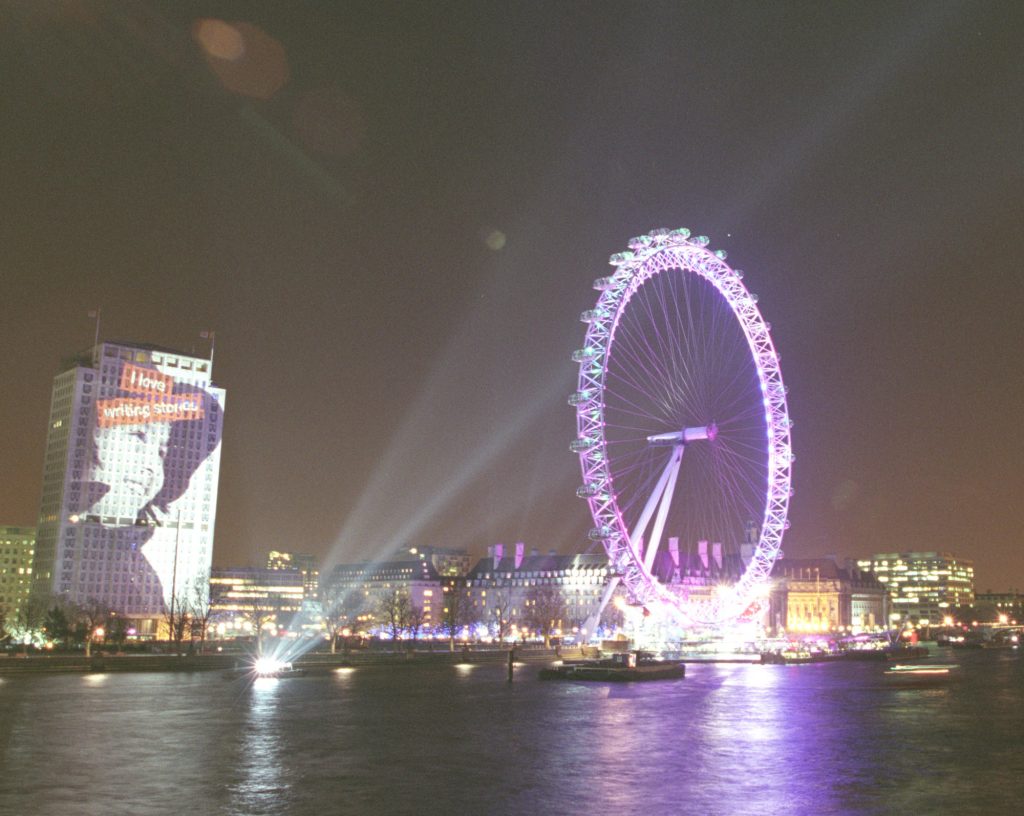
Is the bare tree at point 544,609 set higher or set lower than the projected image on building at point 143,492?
lower

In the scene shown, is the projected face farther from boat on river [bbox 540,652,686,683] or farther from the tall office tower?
boat on river [bbox 540,652,686,683]

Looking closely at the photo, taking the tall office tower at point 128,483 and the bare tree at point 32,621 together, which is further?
the tall office tower at point 128,483

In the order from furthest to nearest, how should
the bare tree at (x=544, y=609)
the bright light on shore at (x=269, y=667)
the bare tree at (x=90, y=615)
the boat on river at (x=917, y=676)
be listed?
1. the bare tree at (x=544, y=609)
2. the bare tree at (x=90, y=615)
3. the boat on river at (x=917, y=676)
4. the bright light on shore at (x=269, y=667)

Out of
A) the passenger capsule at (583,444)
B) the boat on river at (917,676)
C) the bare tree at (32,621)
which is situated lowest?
the boat on river at (917,676)

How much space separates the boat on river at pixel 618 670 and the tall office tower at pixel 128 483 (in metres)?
97.0

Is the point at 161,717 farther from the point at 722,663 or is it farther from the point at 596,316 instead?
the point at 722,663

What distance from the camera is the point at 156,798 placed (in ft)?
74.3

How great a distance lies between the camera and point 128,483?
539 feet

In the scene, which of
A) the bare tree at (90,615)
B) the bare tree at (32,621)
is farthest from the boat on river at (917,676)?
the bare tree at (32,621)

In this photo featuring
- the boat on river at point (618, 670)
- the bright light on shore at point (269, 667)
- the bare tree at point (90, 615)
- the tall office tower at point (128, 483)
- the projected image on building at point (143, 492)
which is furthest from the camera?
the projected image on building at point (143, 492)

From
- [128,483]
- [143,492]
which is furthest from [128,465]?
[143,492]

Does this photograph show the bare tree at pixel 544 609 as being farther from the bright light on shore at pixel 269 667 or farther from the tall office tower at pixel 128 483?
the bright light on shore at pixel 269 667

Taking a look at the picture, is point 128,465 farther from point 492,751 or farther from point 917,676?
point 492,751

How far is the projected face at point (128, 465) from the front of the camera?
162 metres
